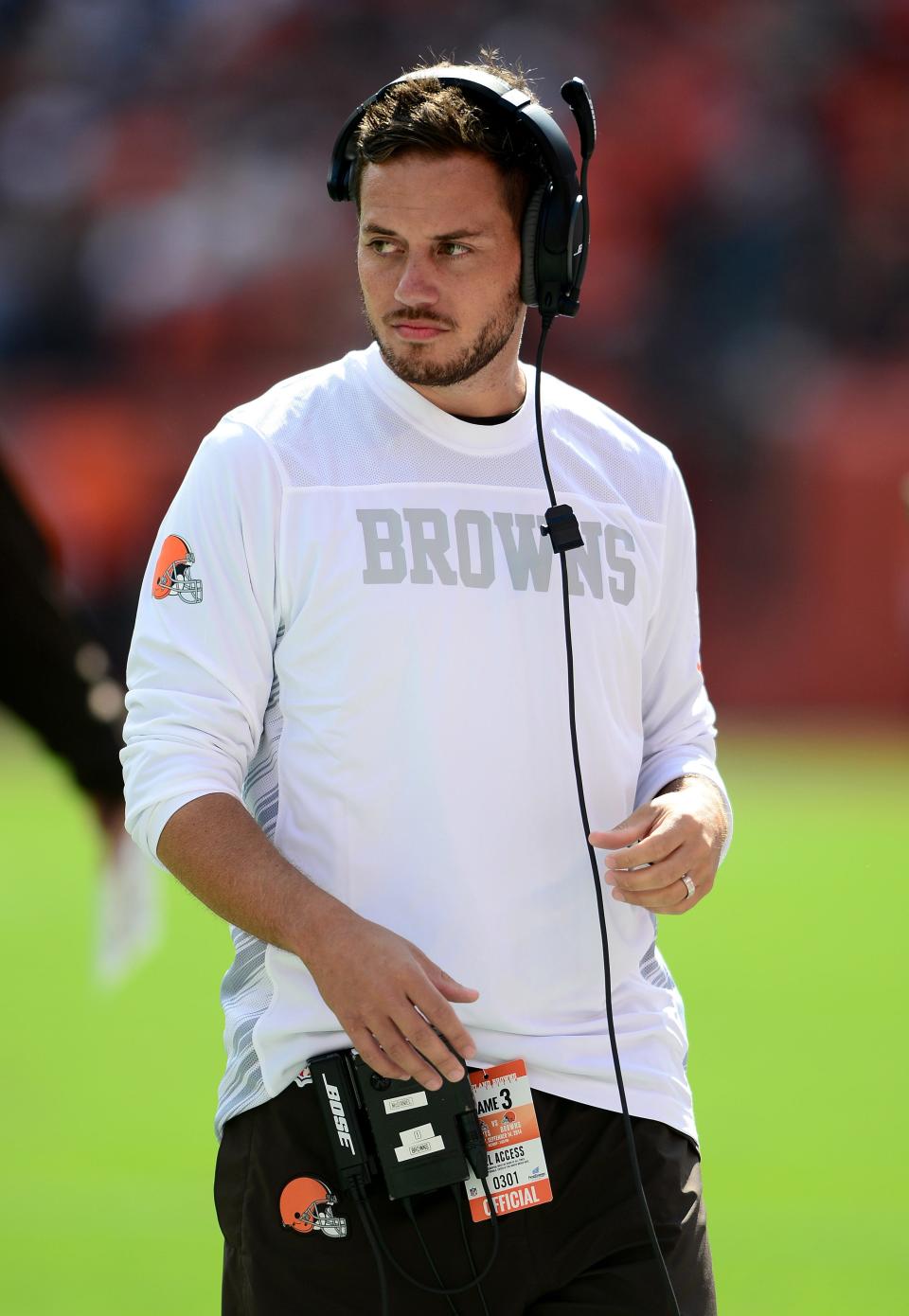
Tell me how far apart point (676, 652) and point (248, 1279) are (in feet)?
2.22

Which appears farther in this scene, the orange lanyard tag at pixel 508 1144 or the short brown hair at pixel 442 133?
the short brown hair at pixel 442 133

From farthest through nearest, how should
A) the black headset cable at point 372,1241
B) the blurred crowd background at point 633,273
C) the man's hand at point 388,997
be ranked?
1. the blurred crowd background at point 633,273
2. the black headset cable at point 372,1241
3. the man's hand at point 388,997

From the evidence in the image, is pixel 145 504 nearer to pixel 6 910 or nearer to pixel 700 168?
pixel 6 910

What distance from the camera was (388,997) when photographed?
107 centimetres

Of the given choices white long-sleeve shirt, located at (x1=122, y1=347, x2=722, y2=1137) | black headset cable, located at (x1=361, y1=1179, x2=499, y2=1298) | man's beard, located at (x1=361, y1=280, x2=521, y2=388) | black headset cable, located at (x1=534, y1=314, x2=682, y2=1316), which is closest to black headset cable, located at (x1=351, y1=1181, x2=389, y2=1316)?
black headset cable, located at (x1=361, y1=1179, x2=499, y2=1298)

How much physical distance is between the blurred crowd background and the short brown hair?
12.5ft

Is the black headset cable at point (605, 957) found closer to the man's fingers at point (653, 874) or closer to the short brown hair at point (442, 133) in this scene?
the man's fingers at point (653, 874)

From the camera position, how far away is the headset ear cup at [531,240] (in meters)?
1.37

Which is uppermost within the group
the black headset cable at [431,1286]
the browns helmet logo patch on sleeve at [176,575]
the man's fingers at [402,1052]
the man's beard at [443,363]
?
the man's beard at [443,363]

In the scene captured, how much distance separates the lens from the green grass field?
237 centimetres

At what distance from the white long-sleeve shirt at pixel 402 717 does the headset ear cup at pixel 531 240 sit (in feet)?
0.50

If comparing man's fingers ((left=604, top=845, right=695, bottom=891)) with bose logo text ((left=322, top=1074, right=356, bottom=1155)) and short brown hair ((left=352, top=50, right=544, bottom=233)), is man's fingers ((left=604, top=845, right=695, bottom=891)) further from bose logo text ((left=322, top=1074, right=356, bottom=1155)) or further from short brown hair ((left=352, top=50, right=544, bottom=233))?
short brown hair ((left=352, top=50, right=544, bottom=233))

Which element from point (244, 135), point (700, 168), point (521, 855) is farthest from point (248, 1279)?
point (700, 168)

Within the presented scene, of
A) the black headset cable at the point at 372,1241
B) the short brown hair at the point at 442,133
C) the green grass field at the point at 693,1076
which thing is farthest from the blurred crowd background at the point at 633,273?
the black headset cable at the point at 372,1241
